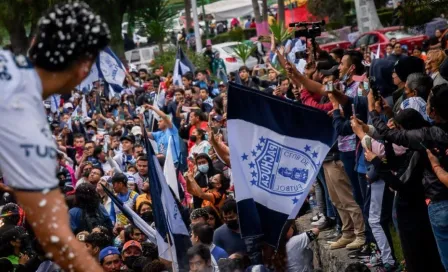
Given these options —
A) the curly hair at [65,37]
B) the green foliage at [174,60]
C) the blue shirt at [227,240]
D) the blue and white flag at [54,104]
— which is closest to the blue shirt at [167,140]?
the blue shirt at [227,240]

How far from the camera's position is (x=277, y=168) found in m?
7.30

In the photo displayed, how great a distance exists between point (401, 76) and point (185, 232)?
2595mm

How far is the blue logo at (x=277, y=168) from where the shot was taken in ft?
23.8

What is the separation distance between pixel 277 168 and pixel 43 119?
392 cm

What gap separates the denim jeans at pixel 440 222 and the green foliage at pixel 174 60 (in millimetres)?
22856

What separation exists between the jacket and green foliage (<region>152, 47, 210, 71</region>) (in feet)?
74.7

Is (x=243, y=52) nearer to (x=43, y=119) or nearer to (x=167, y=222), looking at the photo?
(x=167, y=222)

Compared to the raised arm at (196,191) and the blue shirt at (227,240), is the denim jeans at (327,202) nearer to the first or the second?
the raised arm at (196,191)

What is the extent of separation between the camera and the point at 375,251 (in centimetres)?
955

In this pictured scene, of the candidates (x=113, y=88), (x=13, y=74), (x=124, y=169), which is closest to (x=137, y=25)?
(x=113, y=88)

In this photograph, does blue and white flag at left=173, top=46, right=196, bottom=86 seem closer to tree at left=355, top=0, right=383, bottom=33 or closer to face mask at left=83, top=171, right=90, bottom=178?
face mask at left=83, top=171, right=90, bottom=178

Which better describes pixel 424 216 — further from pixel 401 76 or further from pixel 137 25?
pixel 137 25

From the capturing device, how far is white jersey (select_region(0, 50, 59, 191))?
3398mm

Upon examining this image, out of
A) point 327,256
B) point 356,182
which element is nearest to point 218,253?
point 356,182
